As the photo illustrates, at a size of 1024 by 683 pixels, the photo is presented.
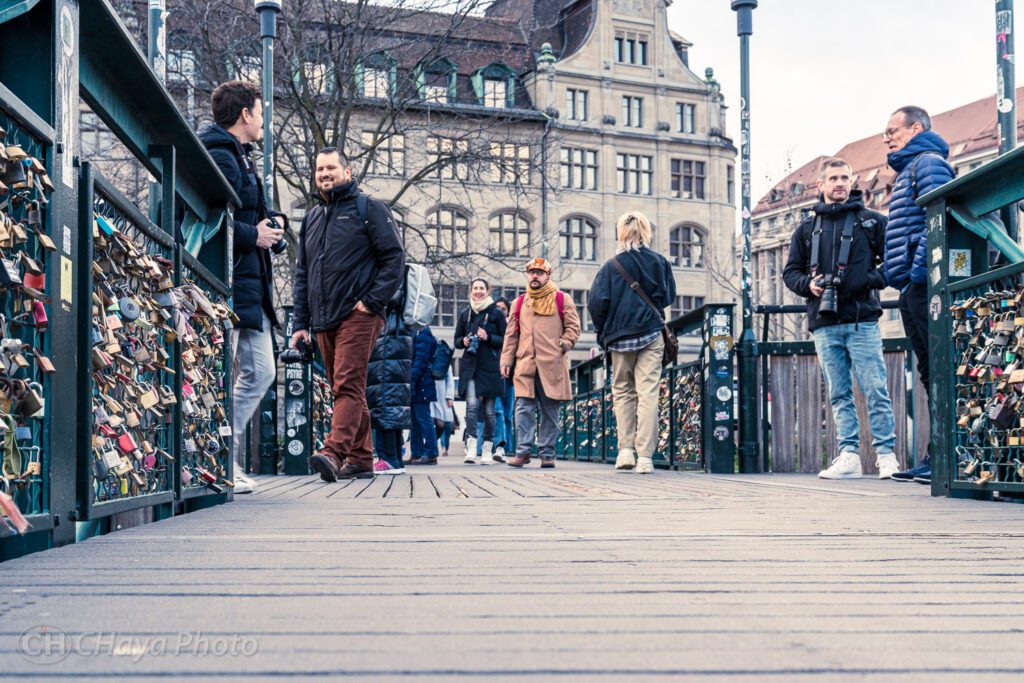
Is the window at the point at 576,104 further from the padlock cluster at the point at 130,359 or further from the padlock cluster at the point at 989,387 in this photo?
the padlock cluster at the point at 130,359

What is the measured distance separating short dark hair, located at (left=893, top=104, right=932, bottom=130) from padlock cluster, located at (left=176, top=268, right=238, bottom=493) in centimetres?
440

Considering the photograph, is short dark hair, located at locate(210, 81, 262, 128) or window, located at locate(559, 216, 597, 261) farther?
window, located at locate(559, 216, 597, 261)

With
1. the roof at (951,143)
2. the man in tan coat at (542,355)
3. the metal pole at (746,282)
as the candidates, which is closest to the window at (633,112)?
the roof at (951,143)

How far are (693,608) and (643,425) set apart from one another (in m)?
7.61

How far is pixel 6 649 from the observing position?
1.98m

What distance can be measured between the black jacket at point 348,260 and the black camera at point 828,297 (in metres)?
2.73

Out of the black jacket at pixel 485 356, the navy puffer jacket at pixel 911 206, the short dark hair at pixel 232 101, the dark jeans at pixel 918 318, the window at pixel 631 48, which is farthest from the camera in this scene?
the window at pixel 631 48

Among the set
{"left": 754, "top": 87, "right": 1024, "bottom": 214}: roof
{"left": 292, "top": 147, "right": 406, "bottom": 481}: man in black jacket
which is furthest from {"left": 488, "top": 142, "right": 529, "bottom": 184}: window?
{"left": 754, "top": 87, "right": 1024, "bottom": 214}: roof

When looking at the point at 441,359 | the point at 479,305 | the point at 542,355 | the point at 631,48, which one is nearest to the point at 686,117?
the point at 631,48

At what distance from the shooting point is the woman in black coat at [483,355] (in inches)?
542

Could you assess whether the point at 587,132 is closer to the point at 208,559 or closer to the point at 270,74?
the point at 270,74

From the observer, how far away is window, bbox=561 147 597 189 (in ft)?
177

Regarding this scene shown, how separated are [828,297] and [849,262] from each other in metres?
0.35

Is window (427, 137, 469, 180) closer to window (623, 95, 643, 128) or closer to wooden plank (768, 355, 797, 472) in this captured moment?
wooden plank (768, 355, 797, 472)
